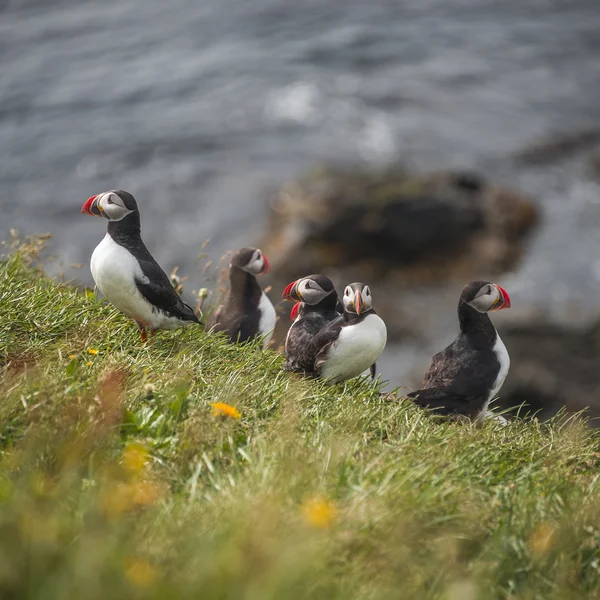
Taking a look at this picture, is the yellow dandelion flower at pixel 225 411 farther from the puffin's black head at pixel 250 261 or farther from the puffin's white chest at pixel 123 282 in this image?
the puffin's black head at pixel 250 261

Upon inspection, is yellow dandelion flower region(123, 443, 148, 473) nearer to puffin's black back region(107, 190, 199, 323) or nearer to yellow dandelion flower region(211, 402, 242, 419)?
yellow dandelion flower region(211, 402, 242, 419)

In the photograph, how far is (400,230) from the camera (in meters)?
12.8

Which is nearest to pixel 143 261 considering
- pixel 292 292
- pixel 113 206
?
pixel 113 206

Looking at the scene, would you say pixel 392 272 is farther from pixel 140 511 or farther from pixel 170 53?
pixel 170 53

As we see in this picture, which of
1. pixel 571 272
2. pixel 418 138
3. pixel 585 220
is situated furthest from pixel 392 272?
pixel 418 138

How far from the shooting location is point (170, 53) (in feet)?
70.8

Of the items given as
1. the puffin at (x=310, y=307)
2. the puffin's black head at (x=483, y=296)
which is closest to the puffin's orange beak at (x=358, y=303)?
the puffin at (x=310, y=307)

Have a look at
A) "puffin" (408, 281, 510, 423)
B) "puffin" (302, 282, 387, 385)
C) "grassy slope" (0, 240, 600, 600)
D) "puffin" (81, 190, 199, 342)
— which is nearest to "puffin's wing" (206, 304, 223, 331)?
"puffin" (81, 190, 199, 342)

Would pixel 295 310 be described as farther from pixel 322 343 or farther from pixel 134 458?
pixel 134 458

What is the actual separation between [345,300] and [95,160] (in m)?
13.1

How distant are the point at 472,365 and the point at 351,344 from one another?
967 mm

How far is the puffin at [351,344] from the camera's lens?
506 centimetres

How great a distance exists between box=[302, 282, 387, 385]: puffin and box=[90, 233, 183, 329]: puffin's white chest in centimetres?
108

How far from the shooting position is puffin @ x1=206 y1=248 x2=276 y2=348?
658 centimetres
